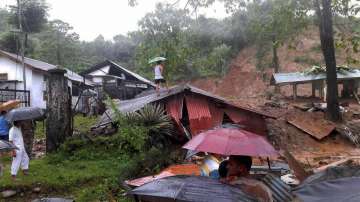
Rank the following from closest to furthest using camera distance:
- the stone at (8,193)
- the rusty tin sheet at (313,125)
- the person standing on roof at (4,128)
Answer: the stone at (8,193)
the person standing on roof at (4,128)
the rusty tin sheet at (313,125)

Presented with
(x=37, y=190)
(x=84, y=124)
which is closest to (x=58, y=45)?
(x=84, y=124)

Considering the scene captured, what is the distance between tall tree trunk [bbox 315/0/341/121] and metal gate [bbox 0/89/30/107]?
14620 mm

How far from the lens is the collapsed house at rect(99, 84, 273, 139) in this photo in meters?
14.9

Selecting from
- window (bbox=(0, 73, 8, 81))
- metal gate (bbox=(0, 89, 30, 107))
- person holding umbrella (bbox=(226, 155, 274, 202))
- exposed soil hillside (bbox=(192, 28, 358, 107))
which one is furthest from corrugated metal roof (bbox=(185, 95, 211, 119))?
exposed soil hillside (bbox=(192, 28, 358, 107))

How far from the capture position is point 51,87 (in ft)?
43.2

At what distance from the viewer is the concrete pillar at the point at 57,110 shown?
13.0m

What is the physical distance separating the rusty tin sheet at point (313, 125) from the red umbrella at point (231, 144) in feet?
40.5

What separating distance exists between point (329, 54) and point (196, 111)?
8232 mm

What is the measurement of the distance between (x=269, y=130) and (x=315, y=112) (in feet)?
15.6

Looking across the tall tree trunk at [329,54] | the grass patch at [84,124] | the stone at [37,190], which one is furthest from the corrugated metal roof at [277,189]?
the tall tree trunk at [329,54]

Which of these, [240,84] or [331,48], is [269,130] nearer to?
[331,48]

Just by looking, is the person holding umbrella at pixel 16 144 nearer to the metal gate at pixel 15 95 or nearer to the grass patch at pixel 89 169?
the grass patch at pixel 89 169

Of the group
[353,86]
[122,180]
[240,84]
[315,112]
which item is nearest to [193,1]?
[315,112]

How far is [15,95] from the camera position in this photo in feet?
80.7
